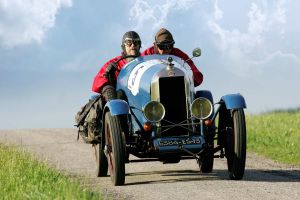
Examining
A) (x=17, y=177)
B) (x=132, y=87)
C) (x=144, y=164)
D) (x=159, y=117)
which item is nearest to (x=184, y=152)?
(x=159, y=117)

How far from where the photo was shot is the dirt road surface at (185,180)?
965 centimetres

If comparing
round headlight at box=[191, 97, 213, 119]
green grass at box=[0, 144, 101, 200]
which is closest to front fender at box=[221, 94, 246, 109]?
round headlight at box=[191, 97, 213, 119]

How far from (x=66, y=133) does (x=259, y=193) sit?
481 inches

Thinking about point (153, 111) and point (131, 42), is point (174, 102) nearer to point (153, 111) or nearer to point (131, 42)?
point (153, 111)

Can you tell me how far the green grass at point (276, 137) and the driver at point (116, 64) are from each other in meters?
3.82

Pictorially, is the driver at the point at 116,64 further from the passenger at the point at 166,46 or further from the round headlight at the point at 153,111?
the round headlight at the point at 153,111

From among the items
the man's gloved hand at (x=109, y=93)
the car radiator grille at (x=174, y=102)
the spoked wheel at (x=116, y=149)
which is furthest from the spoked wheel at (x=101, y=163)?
the car radiator grille at (x=174, y=102)

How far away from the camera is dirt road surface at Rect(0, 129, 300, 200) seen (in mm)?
9648

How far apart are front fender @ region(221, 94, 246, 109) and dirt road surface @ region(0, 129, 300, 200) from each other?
972 mm

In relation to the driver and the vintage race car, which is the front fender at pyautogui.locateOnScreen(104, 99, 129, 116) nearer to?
the vintage race car

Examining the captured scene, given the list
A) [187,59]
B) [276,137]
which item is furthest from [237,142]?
[276,137]

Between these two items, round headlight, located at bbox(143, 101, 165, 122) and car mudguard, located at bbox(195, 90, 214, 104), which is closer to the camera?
round headlight, located at bbox(143, 101, 165, 122)

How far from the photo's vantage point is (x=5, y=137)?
20734mm

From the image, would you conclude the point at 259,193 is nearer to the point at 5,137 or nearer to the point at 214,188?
the point at 214,188
